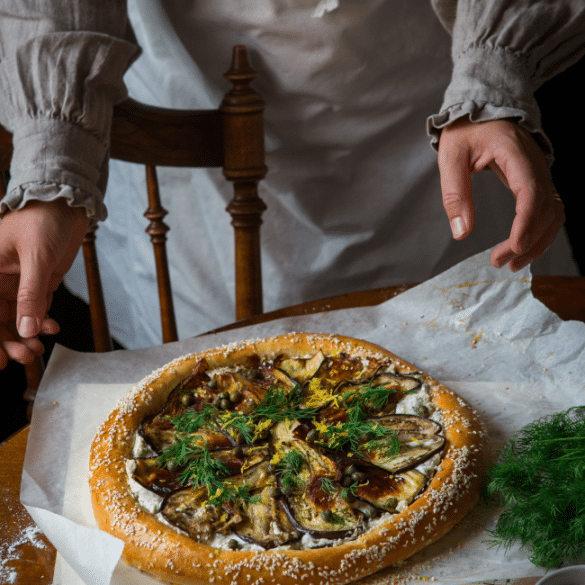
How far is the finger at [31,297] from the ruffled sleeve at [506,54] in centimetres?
93

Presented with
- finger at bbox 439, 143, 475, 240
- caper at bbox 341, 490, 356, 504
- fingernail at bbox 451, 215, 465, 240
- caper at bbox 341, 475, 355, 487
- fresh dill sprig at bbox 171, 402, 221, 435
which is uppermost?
finger at bbox 439, 143, 475, 240

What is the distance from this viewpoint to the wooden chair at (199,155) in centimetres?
196

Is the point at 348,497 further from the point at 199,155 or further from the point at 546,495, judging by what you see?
the point at 199,155

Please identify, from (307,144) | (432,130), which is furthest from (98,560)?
(307,144)

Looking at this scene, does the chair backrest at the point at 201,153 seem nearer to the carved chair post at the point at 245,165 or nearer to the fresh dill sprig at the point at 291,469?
the carved chair post at the point at 245,165

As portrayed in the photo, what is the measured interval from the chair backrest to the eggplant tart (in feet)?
1.68

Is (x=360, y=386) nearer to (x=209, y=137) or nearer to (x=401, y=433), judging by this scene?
(x=401, y=433)

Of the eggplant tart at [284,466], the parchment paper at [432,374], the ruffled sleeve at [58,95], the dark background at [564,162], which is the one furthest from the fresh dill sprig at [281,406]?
the dark background at [564,162]

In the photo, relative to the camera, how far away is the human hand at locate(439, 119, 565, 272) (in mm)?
A: 1372

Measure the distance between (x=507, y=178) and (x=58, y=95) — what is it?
1073 millimetres

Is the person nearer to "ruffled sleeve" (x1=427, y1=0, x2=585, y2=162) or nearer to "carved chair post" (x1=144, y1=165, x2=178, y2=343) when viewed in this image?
"ruffled sleeve" (x1=427, y1=0, x2=585, y2=162)

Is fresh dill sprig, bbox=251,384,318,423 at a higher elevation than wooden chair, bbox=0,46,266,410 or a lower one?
lower

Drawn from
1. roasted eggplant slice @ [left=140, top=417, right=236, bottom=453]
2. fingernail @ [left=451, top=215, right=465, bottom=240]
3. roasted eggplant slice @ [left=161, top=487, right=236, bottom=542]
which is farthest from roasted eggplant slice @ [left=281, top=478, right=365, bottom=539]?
fingernail @ [left=451, top=215, right=465, bottom=240]

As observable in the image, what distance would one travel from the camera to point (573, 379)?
161 cm
